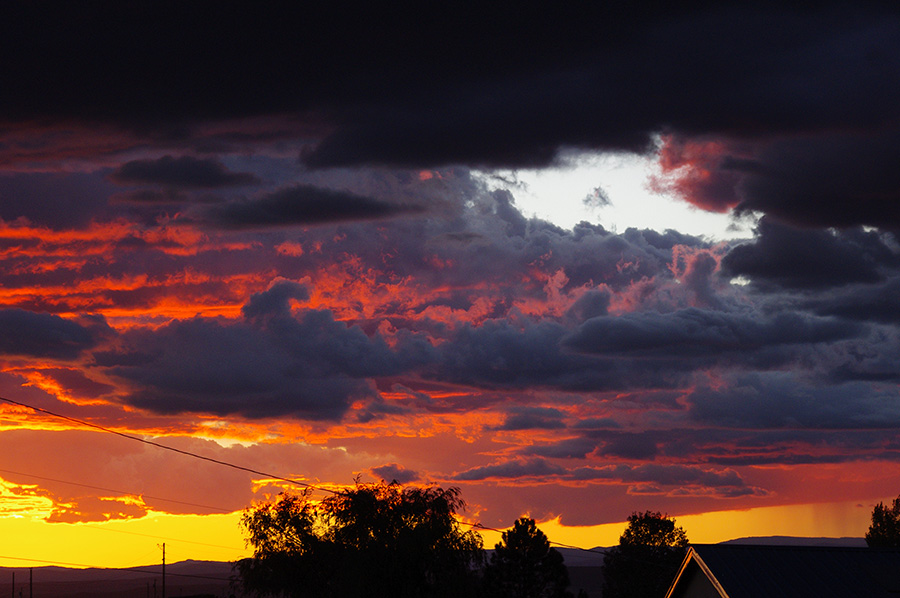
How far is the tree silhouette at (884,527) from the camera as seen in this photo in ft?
400

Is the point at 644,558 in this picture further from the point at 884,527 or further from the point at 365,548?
the point at 365,548

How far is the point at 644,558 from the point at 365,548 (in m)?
69.1

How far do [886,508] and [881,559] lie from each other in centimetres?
9558

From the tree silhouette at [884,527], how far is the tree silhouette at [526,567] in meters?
36.6

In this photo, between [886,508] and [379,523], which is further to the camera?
[886,508]

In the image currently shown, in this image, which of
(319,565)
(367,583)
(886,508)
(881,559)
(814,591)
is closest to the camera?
(814,591)

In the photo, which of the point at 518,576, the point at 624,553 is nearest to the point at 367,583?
the point at 518,576

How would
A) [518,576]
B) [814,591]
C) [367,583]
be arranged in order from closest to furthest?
[814,591], [367,583], [518,576]

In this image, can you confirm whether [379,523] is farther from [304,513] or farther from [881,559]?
[881,559]

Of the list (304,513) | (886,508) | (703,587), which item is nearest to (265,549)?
(304,513)

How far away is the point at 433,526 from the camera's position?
2726 inches

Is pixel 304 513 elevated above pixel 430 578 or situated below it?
above

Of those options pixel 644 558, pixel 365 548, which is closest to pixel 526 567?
pixel 644 558

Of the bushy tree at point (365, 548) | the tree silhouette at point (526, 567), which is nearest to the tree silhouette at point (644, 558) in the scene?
the tree silhouette at point (526, 567)
